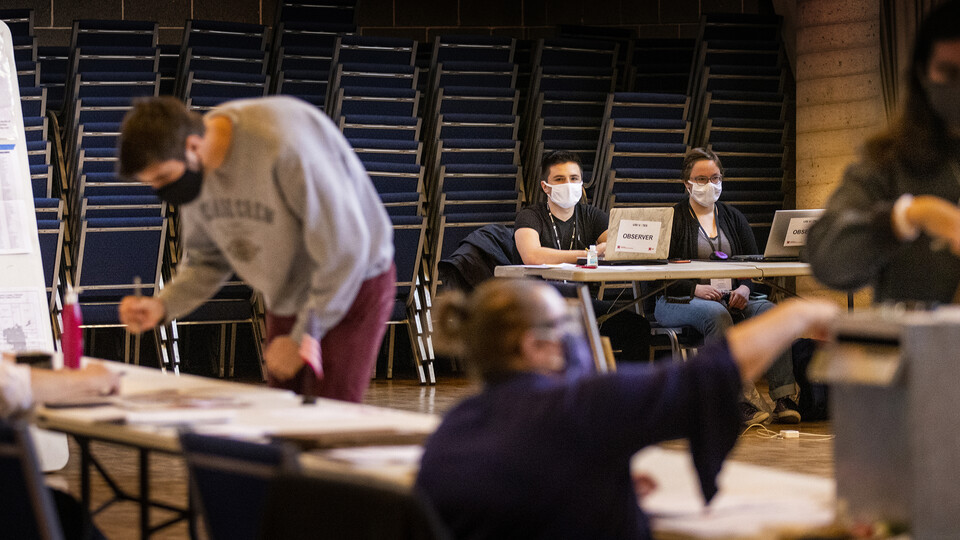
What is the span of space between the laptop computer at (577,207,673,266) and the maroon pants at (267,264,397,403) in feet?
9.59

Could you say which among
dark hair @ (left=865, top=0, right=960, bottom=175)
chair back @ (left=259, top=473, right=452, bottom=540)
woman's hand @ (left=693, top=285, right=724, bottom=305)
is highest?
dark hair @ (left=865, top=0, right=960, bottom=175)

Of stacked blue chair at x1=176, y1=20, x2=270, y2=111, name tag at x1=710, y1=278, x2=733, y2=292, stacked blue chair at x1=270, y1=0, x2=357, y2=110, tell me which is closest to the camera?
name tag at x1=710, y1=278, x2=733, y2=292

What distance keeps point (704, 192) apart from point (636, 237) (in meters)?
0.66

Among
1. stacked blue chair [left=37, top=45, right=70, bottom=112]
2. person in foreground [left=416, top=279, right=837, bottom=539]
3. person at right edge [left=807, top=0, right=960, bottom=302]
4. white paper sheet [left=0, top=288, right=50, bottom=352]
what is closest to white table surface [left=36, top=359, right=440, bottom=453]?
person in foreground [left=416, top=279, right=837, bottom=539]

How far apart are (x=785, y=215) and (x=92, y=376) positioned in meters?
3.94

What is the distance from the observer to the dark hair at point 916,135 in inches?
84.2

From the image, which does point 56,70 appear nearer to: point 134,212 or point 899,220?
point 134,212

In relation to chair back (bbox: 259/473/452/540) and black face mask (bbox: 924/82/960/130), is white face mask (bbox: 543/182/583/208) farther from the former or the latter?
chair back (bbox: 259/473/452/540)

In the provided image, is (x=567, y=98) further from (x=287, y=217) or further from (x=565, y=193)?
(x=287, y=217)

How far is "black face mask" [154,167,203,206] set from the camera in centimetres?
281

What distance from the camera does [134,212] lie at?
300 inches

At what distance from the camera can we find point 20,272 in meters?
4.94

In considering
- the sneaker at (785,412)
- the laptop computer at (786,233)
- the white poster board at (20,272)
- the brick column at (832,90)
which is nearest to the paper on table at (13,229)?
the white poster board at (20,272)

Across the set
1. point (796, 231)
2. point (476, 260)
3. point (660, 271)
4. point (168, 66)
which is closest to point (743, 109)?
point (796, 231)
